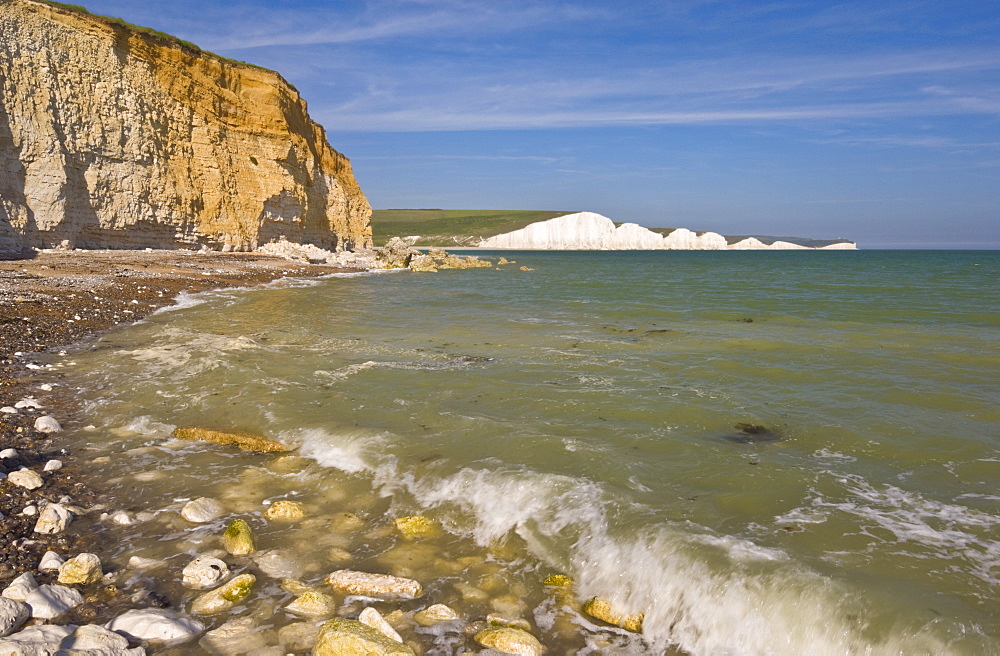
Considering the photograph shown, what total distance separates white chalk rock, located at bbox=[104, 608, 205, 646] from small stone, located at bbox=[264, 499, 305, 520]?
129cm

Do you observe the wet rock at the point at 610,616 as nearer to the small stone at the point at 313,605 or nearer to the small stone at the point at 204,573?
the small stone at the point at 313,605

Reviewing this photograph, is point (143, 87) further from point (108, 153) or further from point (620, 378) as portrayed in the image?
point (620, 378)

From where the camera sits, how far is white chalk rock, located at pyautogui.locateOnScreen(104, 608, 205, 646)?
300 centimetres

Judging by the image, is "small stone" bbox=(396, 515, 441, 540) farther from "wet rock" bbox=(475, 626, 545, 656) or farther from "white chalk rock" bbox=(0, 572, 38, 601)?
"white chalk rock" bbox=(0, 572, 38, 601)

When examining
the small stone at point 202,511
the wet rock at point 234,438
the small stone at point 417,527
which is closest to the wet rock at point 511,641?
the small stone at point 417,527

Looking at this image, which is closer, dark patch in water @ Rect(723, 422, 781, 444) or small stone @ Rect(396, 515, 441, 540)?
small stone @ Rect(396, 515, 441, 540)

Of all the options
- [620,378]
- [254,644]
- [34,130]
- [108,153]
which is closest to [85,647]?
[254,644]

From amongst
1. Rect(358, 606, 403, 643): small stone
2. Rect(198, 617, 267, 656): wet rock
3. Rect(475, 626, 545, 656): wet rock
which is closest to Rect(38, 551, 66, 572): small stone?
Rect(198, 617, 267, 656): wet rock

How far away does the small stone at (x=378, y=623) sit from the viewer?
310cm

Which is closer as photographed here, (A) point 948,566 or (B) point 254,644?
(B) point 254,644

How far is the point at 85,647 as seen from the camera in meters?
2.76

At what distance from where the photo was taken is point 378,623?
10.4 feet

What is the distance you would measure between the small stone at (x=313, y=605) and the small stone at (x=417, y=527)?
95 centimetres

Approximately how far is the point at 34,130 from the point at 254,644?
26530mm
